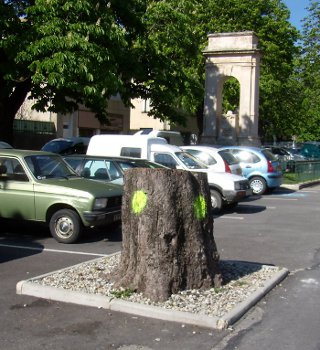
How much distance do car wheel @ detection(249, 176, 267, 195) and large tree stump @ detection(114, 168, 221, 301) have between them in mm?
12941

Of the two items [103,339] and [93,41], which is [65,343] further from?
[93,41]

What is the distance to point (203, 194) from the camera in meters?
6.52

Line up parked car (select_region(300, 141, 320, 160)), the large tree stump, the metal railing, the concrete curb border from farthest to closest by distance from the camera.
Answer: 1. parked car (select_region(300, 141, 320, 160))
2. the metal railing
3. the large tree stump
4. the concrete curb border

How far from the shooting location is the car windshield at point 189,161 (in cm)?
1436

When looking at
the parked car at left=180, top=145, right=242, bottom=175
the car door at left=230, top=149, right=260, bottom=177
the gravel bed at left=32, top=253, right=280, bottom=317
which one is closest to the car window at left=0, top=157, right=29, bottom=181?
the gravel bed at left=32, top=253, right=280, bottom=317

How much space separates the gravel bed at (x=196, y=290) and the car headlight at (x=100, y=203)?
77.2 inches

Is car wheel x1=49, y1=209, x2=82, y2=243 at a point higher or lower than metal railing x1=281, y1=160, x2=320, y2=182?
lower

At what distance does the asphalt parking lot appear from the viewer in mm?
4945

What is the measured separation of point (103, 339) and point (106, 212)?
4.74 m

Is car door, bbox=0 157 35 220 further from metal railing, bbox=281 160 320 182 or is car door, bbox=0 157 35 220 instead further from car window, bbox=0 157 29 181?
metal railing, bbox=281 160 320 182

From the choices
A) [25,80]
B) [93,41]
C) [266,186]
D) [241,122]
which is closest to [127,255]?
[93,41]

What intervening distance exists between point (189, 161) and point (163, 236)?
8525mm

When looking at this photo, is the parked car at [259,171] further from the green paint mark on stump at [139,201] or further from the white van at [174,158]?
the green paint mark on stump at [139,201]

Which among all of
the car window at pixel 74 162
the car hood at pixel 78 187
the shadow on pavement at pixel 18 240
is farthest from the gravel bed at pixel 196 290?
the car window at pixel 74 162
